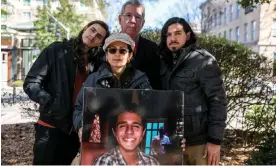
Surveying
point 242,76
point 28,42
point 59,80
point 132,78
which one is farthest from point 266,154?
point 28,42

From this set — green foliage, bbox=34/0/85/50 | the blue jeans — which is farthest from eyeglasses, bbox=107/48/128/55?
green foliage, bbox=34/0/85/50

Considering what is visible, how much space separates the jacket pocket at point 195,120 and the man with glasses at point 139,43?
43 centimetres

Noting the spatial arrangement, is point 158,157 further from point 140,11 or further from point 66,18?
point 66,18

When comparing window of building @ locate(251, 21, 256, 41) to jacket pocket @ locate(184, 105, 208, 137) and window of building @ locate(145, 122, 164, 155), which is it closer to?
jacket pocket @ locate(184, 105, 208, 137)

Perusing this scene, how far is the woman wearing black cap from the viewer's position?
2238 mm

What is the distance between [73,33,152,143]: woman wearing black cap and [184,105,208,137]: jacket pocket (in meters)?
0.46

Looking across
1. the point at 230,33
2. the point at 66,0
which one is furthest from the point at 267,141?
the point at 230,33

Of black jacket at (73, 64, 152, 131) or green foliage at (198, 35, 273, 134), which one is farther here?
green foliage at (198, 35, 273, 134)

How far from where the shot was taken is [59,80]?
105 inches

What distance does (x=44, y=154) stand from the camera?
109 inches

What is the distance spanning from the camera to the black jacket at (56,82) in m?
2.65

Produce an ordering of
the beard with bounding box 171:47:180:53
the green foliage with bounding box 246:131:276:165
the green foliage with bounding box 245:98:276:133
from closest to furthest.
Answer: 1. the beard with bounding box 171:47:180:53
2. the green foliage with bounding box 246:131:276:165
3. the green foliage with bounding box 245:98:276:133

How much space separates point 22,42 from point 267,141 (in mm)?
26504

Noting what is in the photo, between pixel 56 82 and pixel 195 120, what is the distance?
115 centimetres
